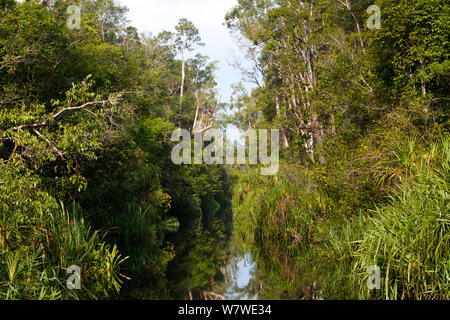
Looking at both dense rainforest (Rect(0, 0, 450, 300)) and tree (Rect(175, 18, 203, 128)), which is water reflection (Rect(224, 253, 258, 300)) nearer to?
dense rainforest (Rect(0, 0, 450, 300))

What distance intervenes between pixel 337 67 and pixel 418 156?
5372 mm

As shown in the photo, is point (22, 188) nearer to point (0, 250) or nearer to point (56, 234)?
point (56, 234)

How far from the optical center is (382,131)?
30.6 ft

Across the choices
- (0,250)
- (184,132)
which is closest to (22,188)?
(0,250)

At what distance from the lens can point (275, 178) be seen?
49.3 ft

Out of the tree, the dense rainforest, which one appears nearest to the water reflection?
the dense rainforest

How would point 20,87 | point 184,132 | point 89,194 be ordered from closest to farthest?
point 20,87 < point 89,194 < point 184,132

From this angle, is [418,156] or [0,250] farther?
[418,156]

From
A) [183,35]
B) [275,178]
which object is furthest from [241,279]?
[183,35]

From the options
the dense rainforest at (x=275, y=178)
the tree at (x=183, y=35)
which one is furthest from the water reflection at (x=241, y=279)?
the tree at (x=183, y=35)

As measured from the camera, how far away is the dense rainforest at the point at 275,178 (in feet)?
21.0

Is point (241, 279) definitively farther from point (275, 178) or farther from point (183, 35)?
point (183, 35)

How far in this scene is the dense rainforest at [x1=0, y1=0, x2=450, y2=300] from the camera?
641 centimetres

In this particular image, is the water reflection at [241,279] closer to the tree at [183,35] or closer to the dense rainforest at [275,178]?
the dense rainforest at [275,178]
